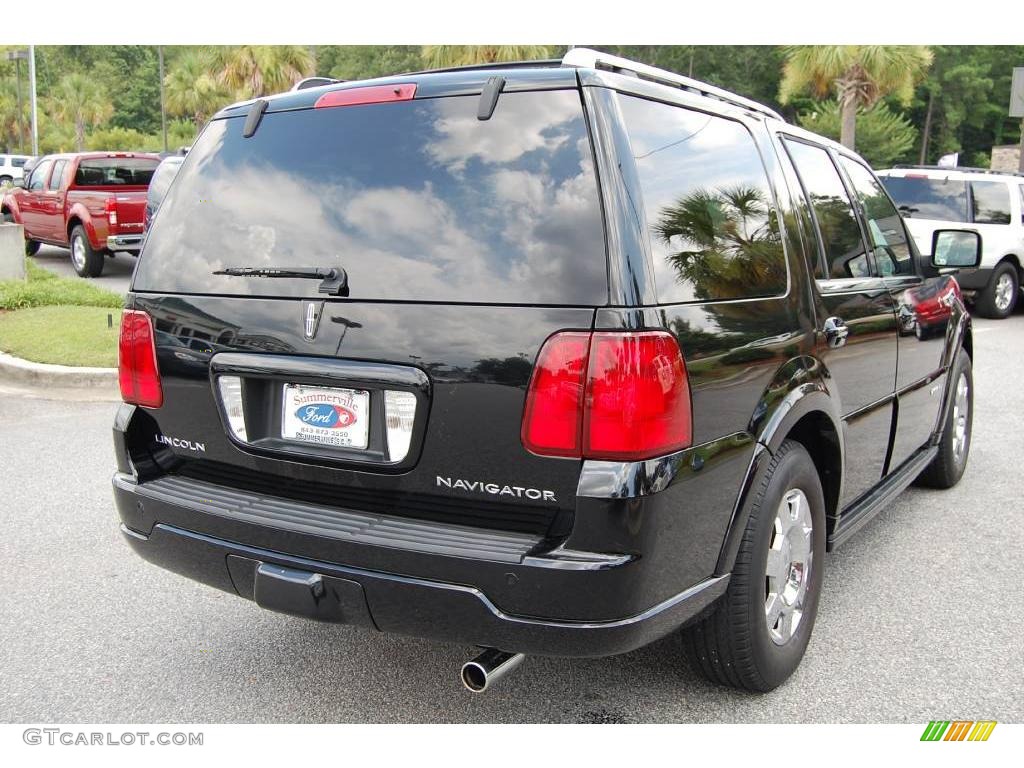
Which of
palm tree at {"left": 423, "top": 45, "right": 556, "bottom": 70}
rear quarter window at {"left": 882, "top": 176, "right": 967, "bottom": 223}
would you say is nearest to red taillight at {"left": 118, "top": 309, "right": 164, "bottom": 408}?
rear quarter window at {"left": 882, "top": 176, "right": 967, "bottom": 223}

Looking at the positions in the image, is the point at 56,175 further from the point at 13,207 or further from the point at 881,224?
the point at 881,224

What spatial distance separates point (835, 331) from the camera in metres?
3.46

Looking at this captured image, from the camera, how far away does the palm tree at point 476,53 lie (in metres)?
28.8

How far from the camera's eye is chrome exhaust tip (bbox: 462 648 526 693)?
2.60 meters

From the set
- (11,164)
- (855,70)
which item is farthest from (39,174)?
(11,164)

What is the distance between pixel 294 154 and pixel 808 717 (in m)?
2.37

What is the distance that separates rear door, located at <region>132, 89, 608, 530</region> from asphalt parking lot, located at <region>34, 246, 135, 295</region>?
1193cm

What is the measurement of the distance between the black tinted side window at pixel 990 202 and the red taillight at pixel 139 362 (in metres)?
12.9

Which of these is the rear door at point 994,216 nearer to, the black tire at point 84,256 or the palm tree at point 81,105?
the black tire at point 84,256

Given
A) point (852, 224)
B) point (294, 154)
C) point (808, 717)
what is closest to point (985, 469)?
point (852, 224)

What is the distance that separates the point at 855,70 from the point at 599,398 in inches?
1056

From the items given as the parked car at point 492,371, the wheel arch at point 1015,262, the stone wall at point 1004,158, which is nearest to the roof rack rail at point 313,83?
the parked car at point 492,371

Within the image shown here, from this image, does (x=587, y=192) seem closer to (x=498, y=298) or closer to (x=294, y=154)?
(x=498, y=298)

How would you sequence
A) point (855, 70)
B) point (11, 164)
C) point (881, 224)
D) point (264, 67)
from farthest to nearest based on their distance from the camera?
point (11, 164), point (264, 67), point (855, 70), point (881, 224)
